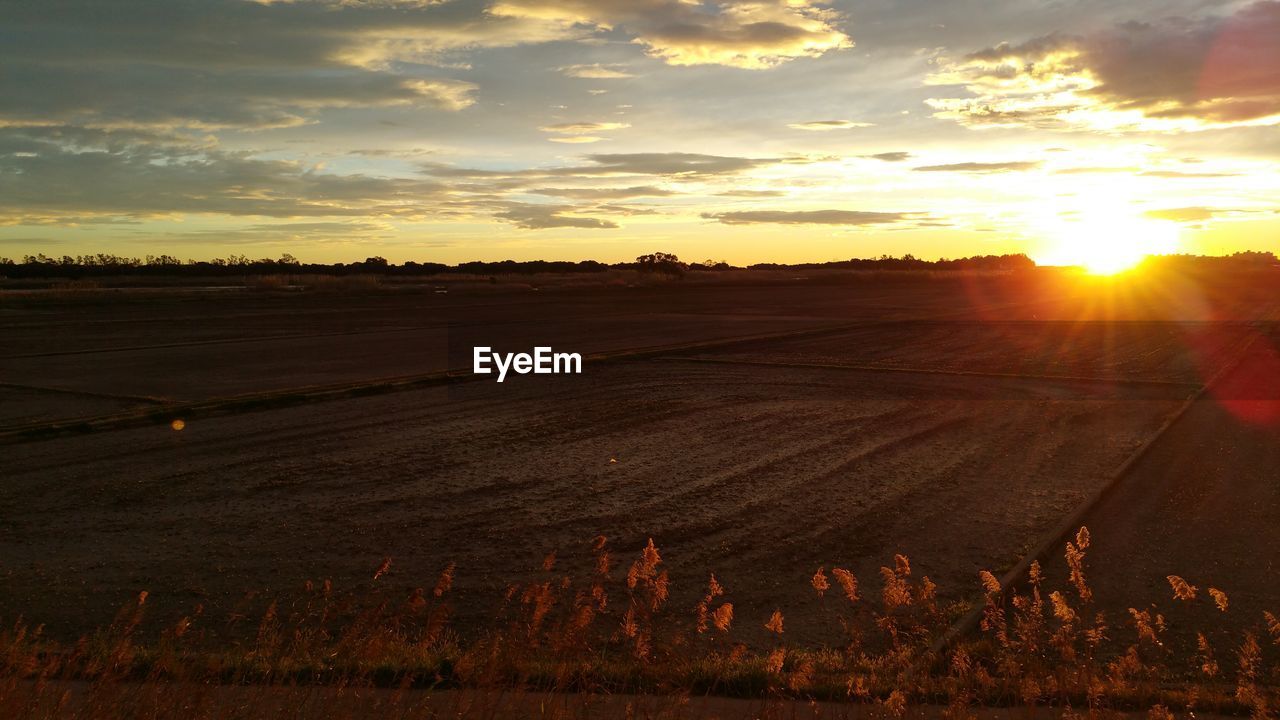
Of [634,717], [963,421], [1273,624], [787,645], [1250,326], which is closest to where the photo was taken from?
[634,717]

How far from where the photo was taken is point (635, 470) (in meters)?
12.7

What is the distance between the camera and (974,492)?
11.5 m

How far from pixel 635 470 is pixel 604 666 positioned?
255 inches

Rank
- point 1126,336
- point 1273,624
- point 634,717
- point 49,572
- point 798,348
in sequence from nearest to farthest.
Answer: point 634,717 → point 1273,624 → point 49,572 → point 798,348 → point 1126,336

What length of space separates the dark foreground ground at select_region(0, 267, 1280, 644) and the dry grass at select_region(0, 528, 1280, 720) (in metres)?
0.61

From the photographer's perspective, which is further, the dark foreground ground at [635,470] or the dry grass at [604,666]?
the dark foreground ground at [635,470]

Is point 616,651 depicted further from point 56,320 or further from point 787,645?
point 56,320

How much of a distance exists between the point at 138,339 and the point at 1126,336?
107 feet

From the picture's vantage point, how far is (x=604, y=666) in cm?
621

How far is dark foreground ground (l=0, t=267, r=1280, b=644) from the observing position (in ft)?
28.0

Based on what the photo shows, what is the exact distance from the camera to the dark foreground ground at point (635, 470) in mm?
8547

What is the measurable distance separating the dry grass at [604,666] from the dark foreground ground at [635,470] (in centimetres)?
61

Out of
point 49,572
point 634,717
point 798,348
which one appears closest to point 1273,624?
point 634,717

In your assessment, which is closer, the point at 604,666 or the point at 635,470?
the point at 604,666
